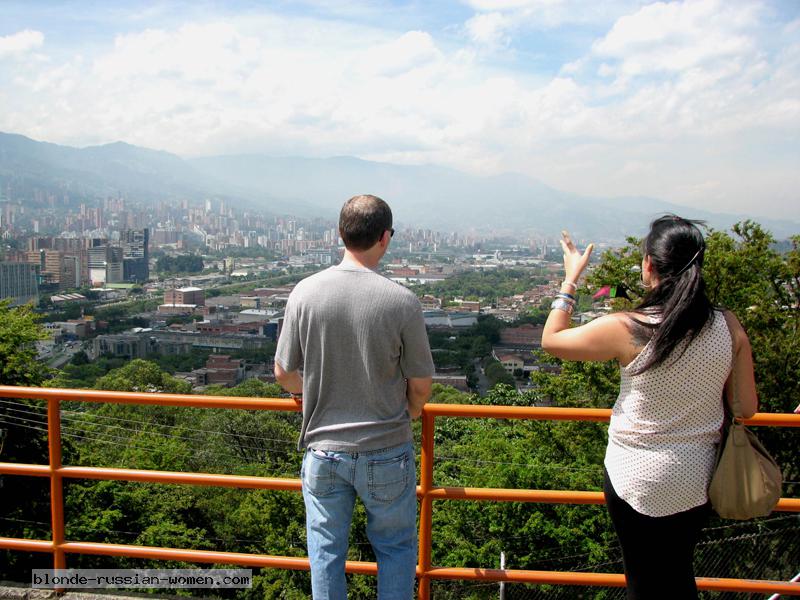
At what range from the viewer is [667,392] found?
1.92m

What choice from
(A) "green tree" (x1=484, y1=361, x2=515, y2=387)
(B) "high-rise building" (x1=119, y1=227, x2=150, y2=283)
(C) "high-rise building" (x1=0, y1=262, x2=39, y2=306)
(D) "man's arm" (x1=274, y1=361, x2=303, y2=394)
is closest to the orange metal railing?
(D) "man's arm" (x1=274, y1=361, x2=303, y2=394)

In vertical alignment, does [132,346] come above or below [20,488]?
below

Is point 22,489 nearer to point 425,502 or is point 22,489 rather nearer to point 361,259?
point 425,502

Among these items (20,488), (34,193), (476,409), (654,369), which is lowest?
(20,488)

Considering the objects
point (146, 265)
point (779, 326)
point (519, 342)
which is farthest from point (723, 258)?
point (146, 265)

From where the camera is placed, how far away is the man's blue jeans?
2.09 metres

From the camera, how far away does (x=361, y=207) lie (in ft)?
6.62

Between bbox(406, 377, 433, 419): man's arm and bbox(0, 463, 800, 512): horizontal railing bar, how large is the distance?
0.58m

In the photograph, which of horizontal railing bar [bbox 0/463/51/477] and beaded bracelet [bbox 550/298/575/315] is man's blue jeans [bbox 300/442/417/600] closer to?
beaded bracelet [bbox 550/298/575/315]

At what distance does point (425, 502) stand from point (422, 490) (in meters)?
0.07

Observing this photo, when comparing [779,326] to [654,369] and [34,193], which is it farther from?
[34,193]

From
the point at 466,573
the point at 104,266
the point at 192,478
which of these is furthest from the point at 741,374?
the point at 104,266

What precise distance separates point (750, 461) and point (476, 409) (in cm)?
97

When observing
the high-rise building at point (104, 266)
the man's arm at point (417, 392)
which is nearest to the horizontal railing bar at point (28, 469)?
the man's arm at point (417, 392)
